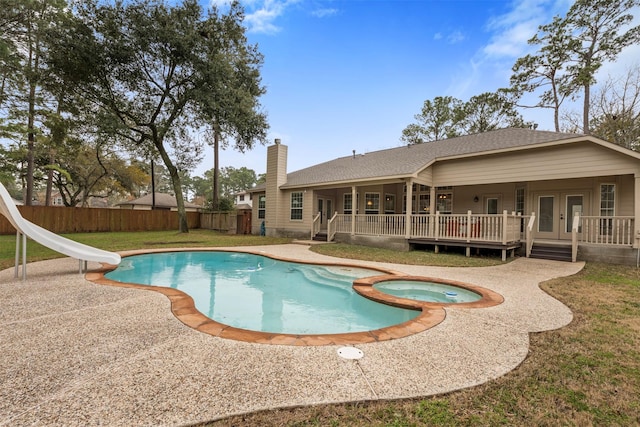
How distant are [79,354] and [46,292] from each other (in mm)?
3035

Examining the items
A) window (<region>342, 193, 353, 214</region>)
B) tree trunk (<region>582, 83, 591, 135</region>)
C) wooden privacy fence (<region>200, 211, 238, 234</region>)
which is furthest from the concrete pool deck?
tree trunk (<region>582, 83, 591, 135</region>)

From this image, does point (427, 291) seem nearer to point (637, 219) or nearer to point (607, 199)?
point (637, 219)

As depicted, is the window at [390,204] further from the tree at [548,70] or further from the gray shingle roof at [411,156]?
the tree at [548,70]

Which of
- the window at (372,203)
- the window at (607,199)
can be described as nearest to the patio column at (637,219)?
the window at (607,199)

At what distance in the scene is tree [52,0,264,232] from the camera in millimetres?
13281

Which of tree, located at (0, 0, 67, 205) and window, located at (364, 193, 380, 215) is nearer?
tree, located at (0, 0, 67, 205)

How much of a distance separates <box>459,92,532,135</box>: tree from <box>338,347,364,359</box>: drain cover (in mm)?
23959

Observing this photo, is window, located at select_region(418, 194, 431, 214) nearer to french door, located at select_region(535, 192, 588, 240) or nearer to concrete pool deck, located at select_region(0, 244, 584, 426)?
french door, located at select_region(535, 192, 588, 240)

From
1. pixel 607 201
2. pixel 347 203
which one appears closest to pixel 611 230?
pixel 607 201

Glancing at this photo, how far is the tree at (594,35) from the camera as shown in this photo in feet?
50.5

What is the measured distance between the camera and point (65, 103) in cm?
1509

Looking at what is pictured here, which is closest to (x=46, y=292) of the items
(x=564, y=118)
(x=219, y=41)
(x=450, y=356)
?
(x=450, y=356)

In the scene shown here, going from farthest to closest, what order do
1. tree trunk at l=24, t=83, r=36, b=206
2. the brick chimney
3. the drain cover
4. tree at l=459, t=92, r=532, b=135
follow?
tree at l=459, t=92, r=532, b=135
the brick chimney
tree trunk at l=24, t=83, r=36, b=206
the drain cover

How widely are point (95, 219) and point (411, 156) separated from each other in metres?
19.3
